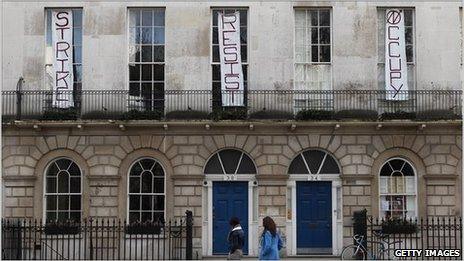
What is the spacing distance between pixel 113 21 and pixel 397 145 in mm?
10464

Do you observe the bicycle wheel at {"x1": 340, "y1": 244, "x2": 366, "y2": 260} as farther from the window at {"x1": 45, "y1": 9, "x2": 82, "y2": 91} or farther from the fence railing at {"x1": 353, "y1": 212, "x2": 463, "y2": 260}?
the window at {"x1": 45, "y1": 9, "x2": 82, "y2": 91}

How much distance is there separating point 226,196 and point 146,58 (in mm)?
5463

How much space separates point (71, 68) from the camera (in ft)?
89.4

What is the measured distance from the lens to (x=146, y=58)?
2734 cm

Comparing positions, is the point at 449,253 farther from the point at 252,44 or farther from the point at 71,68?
the point at 71,68

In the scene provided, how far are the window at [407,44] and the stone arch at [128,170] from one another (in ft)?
25.5

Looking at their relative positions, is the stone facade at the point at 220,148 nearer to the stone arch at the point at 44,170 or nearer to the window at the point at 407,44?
the stone arch at the point at 44,170

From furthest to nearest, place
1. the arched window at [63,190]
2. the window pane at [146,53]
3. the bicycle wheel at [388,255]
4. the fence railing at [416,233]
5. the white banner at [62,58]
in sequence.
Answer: the window pane at [146,53] → the white banner at [62,58] → the arched window at [63,190] → the fence railing at [416,233] → the bicycle wheel at [388,255]

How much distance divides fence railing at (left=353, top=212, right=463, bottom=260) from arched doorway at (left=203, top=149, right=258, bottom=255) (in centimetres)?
396

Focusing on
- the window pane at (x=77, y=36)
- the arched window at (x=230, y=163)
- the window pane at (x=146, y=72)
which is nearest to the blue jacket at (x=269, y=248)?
the arched window at (x=230, y=163)

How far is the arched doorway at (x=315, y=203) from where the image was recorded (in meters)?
26.5

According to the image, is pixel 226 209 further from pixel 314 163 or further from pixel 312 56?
pixel 312 56

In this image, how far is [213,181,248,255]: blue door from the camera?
87.2ft

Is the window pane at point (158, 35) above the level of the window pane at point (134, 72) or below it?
above
